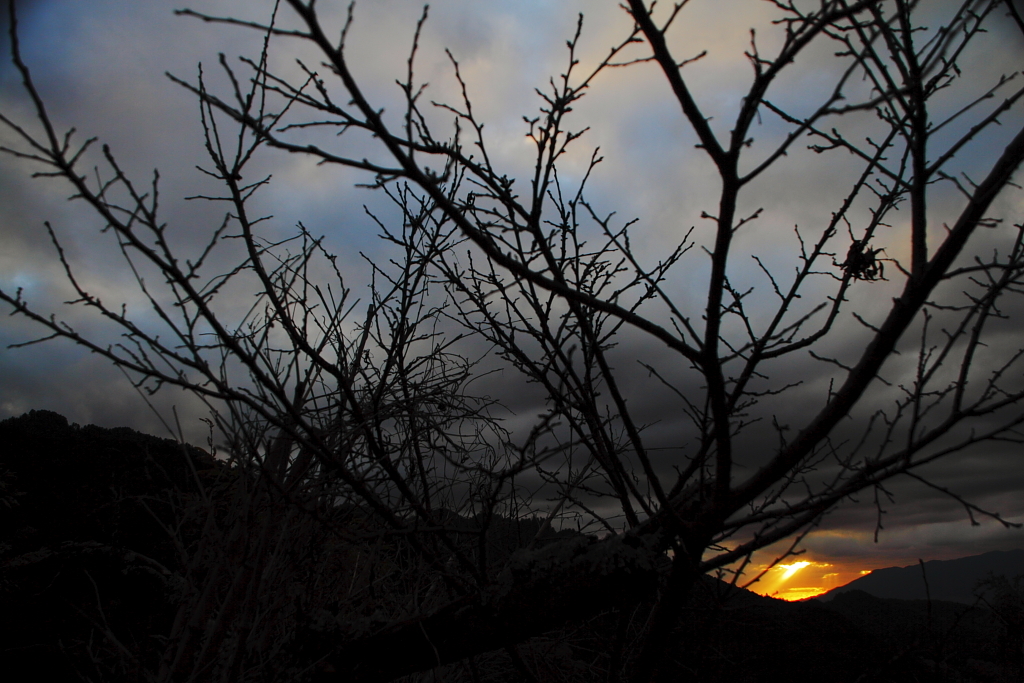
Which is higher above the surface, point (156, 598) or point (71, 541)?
point (71, 541)

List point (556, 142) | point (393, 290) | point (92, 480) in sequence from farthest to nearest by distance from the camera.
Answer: point (92, 480)
point (393, 290)
point (556, 142)

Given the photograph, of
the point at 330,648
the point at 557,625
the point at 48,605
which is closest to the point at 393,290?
the point at 330,648

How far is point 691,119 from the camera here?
1.16 metres

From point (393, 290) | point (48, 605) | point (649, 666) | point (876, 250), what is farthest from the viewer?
point (48, 605)

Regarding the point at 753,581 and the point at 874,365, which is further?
the point at 753,581

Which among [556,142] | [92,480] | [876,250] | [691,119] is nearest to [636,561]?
[691,119]

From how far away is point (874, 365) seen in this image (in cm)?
129

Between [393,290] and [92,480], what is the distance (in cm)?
1440

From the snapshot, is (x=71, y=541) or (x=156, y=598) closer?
(x=156, y=598)

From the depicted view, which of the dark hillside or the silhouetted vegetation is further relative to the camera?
the dark hillside

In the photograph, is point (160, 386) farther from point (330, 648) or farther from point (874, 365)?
point (874, 365)

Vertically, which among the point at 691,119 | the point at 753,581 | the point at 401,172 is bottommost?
the point at 753,581

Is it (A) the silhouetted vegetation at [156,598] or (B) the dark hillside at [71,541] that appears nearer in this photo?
(A) the silhouetted vegetation at [156,598]

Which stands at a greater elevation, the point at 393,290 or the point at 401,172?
the point at 393,290
